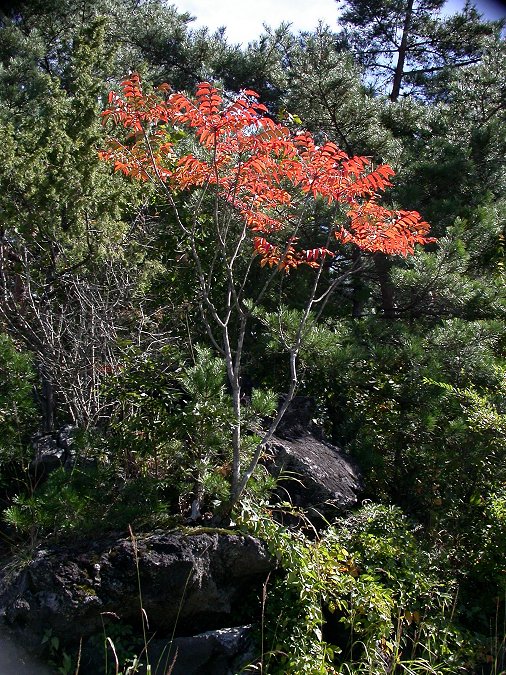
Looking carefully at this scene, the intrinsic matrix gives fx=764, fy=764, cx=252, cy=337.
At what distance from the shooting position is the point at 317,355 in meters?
5.82

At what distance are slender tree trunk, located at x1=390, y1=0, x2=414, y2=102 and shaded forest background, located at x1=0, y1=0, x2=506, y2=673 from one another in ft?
9.15

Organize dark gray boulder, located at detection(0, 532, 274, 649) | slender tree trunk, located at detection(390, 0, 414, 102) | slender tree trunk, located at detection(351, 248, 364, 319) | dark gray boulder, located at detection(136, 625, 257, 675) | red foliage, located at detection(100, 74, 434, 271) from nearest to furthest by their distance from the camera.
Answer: dark gray boulder, located at detection(0, 532, 274, 649), dark gray boulder, located at detection(136, 625, 257, 675), red foliage, located at detection(100, 74, 434, 271), slender tree trunk, located at detection(351, 248, 364, 319), slender tree trunk, located at detection(390, 0, 414, 102)

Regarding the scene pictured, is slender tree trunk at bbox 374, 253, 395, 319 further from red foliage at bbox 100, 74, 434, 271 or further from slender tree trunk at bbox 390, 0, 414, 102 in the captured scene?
slender tree trunk at bbox 390, 0, 414, 102

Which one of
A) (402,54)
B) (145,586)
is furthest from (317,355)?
(402,54)

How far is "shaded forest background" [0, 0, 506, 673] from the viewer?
4.31 meters

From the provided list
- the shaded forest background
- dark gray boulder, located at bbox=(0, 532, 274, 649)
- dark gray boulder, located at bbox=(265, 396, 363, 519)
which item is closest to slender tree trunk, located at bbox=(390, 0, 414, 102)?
the shaded forest background

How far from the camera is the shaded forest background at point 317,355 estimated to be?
4.31 meters

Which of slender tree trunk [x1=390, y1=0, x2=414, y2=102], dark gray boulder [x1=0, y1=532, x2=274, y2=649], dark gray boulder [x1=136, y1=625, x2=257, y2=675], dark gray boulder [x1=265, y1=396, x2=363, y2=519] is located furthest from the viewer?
slender tree trunk [x1=390, y1=0, x2=414, y2=102]

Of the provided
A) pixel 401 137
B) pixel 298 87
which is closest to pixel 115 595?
pixel 298 87

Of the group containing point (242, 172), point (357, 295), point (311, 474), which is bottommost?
point (311, 474)

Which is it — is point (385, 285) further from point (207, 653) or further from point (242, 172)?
point (207, 653)

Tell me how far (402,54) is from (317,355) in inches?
288

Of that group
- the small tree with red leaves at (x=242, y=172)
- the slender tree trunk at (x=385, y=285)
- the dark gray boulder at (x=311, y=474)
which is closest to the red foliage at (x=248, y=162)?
the small tree with red leaves at (x=242, y=172)

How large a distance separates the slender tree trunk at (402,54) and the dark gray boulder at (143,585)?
8.77 meters
